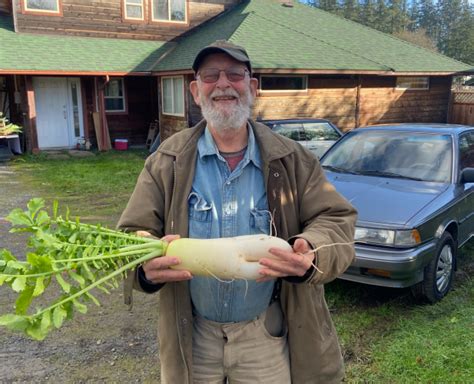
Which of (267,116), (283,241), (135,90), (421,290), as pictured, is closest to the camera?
(283,241)

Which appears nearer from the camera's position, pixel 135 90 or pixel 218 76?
pixel 218 76

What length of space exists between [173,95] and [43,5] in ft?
18.0

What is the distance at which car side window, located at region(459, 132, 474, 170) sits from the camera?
5.46 meters

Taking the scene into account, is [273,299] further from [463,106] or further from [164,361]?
[463,106]

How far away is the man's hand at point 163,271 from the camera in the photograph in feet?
6.52

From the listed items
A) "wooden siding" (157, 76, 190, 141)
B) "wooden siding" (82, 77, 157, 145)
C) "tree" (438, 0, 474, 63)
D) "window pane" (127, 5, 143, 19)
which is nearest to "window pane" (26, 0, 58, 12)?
"window pane" (127, 5, 143, 19)

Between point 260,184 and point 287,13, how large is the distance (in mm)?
19361

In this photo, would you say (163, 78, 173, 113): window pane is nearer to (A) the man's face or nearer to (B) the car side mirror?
(B) the car side mirror

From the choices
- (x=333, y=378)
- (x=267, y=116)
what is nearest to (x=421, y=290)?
(x=333, y=378)

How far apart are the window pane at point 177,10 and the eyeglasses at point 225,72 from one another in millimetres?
17672

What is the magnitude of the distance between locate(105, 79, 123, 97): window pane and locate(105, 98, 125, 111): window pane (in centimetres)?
23

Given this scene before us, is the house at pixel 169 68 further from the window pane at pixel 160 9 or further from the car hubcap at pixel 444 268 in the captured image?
the car hubcap at pixel 444 268

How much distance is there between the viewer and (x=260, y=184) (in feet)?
7.32

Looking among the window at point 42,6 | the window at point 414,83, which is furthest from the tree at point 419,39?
the window at point 42,6
